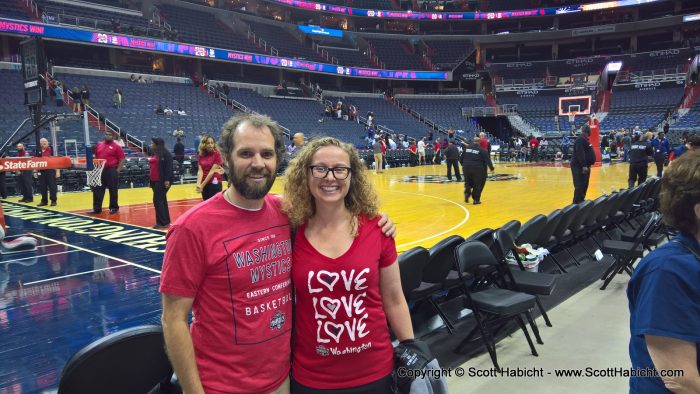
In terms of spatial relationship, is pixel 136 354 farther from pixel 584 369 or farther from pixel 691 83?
pixel 691 83

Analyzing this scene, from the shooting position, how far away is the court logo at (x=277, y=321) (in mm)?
1643

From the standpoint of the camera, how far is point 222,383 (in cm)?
155

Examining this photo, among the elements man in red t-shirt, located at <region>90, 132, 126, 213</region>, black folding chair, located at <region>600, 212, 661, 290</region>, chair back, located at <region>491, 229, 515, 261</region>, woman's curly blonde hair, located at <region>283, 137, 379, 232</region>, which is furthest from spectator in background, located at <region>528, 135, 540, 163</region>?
woman's curly blonde hair, located at <region>283, 137, 379, 232</region>

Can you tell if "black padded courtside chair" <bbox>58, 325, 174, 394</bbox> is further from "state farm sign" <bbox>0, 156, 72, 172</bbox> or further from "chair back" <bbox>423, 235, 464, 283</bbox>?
"state farm sign" <bbox>0, 156, 72, 172</bbox>

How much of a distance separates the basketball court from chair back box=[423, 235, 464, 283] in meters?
1.03

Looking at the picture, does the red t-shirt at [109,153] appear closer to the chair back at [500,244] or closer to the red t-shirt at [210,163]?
the red t-shirt at [210,163]

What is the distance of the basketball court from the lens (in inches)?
137

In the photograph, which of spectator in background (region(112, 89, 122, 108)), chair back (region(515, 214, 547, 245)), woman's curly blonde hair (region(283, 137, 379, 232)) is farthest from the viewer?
spectator in background (region(112, 89, 122, 108))

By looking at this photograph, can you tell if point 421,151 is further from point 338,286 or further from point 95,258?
point 338,286

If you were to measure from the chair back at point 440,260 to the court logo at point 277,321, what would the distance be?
1.76 meters

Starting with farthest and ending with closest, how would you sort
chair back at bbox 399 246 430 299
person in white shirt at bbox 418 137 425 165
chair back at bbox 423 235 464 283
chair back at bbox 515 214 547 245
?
person in white shirt at bbox 418 137 425 165, chair back at bbox 515 214 547 245, chair back at bbox 423 235 464 283, chair back at bbox 399 246 430 299

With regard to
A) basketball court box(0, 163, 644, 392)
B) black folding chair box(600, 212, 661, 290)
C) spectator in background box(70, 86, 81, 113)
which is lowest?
basketball court box(0, 163, 644, 392)

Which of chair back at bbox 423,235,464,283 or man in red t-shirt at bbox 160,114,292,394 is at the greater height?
man in red t-shirt at bbox 160,114,292,394

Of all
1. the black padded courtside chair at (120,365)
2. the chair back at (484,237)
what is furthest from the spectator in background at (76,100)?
the black padded courtside chair at (120,365)
